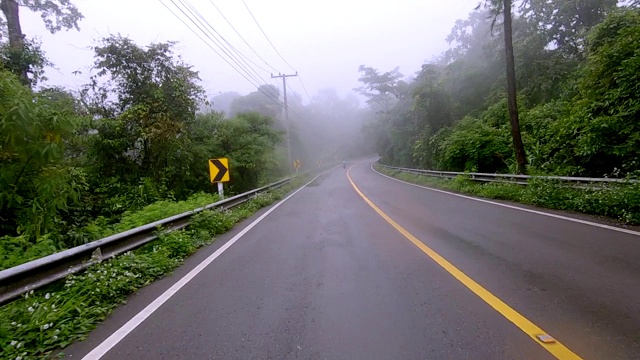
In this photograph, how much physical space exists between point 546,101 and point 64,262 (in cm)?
2561

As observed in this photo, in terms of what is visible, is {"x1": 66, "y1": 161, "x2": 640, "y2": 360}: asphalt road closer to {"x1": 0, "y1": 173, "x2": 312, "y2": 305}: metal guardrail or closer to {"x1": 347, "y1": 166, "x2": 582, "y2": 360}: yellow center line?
{"x1": 347, "y1": 166, "x2": 582, "y2": 360}: yellow center line

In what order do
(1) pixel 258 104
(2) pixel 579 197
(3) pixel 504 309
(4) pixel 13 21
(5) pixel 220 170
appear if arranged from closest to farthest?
1. (3) pixel 504 309
2. (2) pixel 579 197
3. (5) pixel 220 170
4. (4) pixel 13 21
5. (1) pixel 258 104

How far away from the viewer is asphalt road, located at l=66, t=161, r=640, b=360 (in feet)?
9.80

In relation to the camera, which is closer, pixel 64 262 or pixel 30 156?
pixel 64 262

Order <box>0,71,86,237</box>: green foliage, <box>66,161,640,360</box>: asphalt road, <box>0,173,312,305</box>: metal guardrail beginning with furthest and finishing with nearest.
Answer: <box>0,71,86,237</box>: green foliage < <box>0,173,312,305</box>: metal guardrail < <box>66,161,640,360</box>: asphalt road

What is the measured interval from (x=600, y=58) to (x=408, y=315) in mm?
13254

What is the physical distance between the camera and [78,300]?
158 inches

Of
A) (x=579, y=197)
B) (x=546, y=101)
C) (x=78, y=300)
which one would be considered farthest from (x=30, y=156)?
(x=546, y=101)

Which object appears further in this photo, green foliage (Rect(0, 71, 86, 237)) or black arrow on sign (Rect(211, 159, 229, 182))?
black arrow on sign (Rect(211, 159, 229, 182))

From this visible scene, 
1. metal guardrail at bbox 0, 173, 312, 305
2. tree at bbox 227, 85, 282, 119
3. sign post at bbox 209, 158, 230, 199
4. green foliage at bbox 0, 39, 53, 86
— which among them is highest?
tree at bbox 227, 85, 282, 119

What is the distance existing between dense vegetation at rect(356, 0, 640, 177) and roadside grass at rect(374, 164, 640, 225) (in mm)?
1276

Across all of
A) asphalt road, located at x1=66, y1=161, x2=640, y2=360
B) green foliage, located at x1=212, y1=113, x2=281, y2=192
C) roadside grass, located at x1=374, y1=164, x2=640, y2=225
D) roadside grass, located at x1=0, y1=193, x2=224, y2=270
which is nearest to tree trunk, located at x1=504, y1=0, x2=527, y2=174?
roadside grass, located at x1=374, y1=164, x2=640, y2=225

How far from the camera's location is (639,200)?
7215 mm

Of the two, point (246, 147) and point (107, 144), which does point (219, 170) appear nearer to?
point (107, 144)
